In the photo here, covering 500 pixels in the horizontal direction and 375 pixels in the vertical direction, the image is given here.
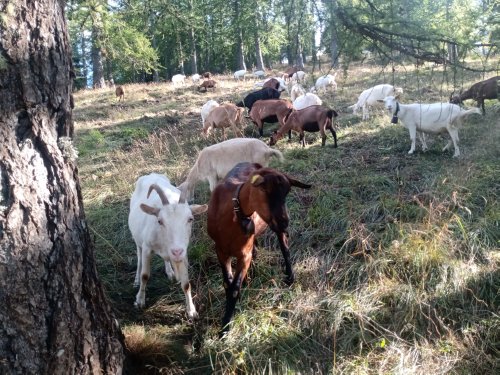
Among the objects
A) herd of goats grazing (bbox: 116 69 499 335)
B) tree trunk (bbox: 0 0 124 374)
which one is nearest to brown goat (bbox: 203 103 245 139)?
herd of goats grazing (bbox: 116 69 499 335)

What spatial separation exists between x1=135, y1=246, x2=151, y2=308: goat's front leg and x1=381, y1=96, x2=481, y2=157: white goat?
5848 mm

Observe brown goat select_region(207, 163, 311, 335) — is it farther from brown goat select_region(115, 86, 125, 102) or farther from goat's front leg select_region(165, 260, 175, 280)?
brown goat select_region(115, 86, 125, 102)

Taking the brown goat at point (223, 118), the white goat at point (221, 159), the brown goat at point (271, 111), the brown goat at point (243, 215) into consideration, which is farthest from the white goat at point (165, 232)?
the brown goat at point (271, 111)

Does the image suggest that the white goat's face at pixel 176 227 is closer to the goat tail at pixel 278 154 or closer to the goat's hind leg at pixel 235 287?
the goat's hind leg at pixel 235 287

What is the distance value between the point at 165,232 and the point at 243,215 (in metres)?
0.90

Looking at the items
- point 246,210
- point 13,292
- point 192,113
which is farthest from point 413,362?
point 192,113

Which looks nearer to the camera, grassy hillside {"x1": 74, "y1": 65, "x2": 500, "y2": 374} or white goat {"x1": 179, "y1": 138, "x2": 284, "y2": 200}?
grassy hillside {"x1": 74, "y1": 65, "x2": 500, "y2": 374}

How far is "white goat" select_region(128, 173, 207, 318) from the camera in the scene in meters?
3.94

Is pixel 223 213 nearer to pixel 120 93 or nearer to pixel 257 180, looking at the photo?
pixel 257 180

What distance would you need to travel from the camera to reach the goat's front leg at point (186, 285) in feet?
13.6

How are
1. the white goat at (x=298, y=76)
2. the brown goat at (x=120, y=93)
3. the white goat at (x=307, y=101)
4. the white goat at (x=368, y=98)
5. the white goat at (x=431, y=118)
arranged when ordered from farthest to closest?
the brown goat at (x=120, y=93) < the white goat at (x=307, y=101) < the white goat at (x=368, y=98) < the white goat at (x=431, y=118) < the white goat at (x=298, y=76)

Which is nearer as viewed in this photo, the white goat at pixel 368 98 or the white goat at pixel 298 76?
the white goat at pixel 298 76

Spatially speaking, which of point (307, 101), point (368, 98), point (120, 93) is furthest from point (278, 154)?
point (120, 93)

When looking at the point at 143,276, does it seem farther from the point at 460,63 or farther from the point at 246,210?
the point at 460,63
